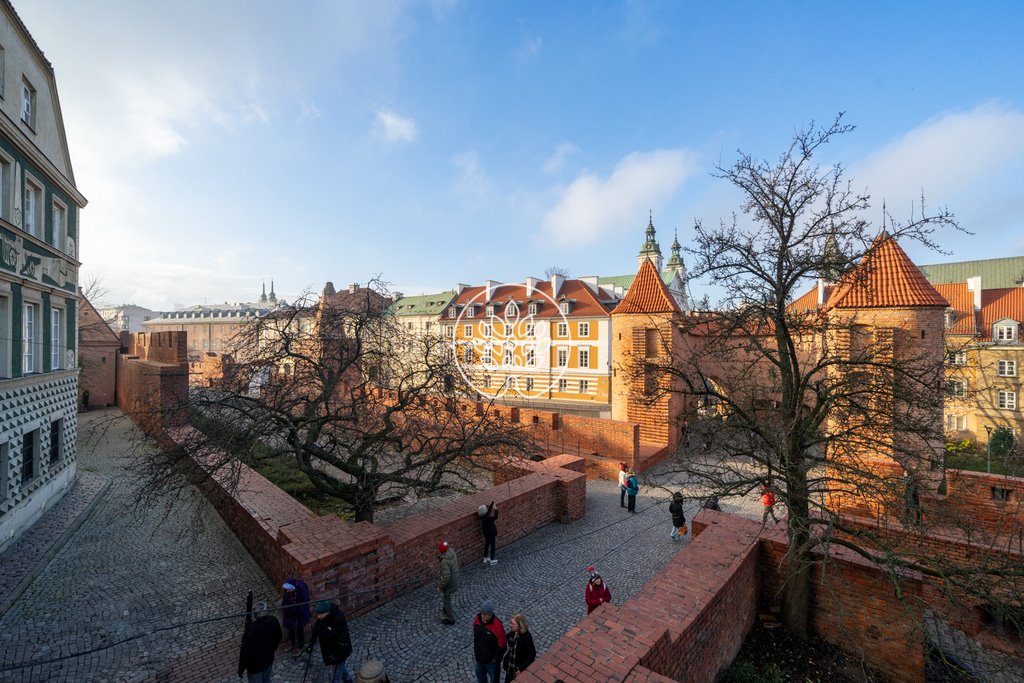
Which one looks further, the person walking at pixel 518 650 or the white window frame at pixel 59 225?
the white window frame at pixel 59 225

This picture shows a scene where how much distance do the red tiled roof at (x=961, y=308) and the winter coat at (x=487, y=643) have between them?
37.7 metres

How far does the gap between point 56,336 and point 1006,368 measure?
46.6m

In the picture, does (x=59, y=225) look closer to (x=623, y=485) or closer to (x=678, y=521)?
(x=623, y=485)

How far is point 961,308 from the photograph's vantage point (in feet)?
108

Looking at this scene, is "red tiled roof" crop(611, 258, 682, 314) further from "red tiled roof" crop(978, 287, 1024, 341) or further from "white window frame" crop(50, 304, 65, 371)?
"red tiled roof" crop(978, 287, 1024, 341)

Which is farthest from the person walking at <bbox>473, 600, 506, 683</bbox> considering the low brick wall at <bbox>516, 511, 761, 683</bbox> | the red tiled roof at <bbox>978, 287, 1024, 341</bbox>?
the red tiled roof at <bbox>978, 287, 1024, 341</bbox>

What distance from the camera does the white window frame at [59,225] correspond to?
12.1 meters

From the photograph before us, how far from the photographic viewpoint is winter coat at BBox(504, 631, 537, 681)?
543cm

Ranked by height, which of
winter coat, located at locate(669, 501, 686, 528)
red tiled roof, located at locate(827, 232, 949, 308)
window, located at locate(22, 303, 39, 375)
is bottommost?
winter coat, located at locate(669, 501, 686, 528)

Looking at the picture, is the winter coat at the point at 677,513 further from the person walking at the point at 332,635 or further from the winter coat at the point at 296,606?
the winter coat at the point at 296,606

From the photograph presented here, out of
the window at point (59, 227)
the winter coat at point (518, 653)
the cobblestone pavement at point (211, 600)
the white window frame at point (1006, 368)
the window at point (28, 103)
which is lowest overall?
the cobblestone pavement at point (211, 600)

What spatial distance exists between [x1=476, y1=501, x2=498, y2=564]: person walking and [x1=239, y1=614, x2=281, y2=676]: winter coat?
4.16 m

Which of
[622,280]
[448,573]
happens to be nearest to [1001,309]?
[622,280]

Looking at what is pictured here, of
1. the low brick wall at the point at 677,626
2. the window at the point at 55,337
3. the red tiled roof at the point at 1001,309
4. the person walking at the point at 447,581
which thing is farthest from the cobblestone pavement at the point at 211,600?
the red tiled roof at the point at 1001,309
